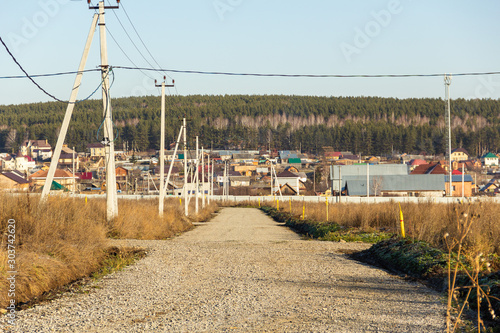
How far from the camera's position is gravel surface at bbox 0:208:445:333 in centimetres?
670

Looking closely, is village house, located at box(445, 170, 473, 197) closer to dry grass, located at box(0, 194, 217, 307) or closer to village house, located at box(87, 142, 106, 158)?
dry grass, located at box(0, 194, 217, 307)

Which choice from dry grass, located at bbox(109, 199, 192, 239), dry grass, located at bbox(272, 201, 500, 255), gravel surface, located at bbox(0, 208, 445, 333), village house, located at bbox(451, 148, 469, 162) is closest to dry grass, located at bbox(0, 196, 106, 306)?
gravel surface, located at bbox(0, 208, 445, 333)

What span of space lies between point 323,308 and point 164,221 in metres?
18.9

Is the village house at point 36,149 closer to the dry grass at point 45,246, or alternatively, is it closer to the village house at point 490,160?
the village house at point 490,160

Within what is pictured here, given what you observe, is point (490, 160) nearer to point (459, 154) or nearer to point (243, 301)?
point (459, 154)

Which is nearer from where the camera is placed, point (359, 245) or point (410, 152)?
point (359, 245)

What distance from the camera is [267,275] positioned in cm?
1088

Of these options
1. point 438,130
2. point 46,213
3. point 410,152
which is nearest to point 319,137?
point 410,152

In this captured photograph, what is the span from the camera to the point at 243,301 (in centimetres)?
817

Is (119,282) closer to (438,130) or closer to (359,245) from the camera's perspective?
(359,245)

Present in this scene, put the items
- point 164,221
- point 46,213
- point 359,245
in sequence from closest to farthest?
point 46,213 → point 359,245 → point 164,221

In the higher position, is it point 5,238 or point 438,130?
point 438,130

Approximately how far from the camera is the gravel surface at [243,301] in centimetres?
670

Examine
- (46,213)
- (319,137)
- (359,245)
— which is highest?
(319,137)
